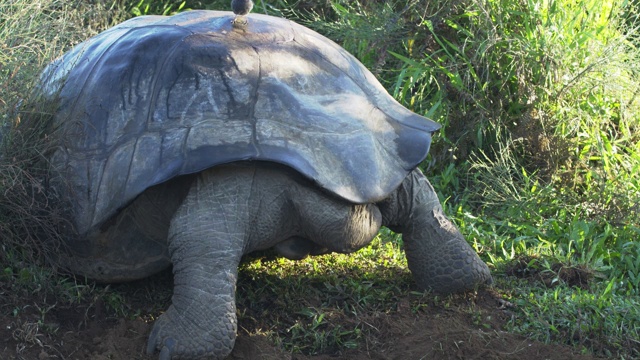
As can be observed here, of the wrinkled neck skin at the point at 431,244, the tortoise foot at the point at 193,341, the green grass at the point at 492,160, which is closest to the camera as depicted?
the tortoise foot at the point at 193,341

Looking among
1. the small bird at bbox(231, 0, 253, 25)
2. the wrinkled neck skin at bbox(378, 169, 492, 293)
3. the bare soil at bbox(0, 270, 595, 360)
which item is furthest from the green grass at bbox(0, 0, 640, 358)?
the small bird at bbox(231, 0, 253, 25)

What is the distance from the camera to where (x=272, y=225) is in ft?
11.8

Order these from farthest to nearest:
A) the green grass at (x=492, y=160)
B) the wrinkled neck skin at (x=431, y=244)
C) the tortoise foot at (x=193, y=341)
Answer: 1. the wrinkled neck skin at (x=431, y=244)
2. the green grass at (x=492, y=160)
3. the tortoise foot at (x=193, y=341)

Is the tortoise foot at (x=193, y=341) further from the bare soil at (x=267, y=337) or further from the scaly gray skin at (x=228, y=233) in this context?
the bare soil at (x=267, y=337)

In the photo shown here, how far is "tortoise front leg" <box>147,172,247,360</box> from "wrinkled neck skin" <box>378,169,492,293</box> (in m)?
0.79

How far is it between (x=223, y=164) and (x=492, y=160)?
92.6 inches

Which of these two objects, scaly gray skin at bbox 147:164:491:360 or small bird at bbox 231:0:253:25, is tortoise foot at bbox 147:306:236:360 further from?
small bird at bbox 231:0:253:25

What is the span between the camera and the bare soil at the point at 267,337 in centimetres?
342

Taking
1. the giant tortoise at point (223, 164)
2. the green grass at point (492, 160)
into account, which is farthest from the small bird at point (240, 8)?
the green grass at point (492, 160)

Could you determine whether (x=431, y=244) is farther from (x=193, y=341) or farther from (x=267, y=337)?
(x=193, y=341)

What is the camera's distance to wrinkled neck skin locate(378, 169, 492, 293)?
3.96 m

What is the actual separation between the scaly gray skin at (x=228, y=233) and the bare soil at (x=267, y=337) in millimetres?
176

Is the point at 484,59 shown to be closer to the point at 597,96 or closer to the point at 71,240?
the point at 597,96

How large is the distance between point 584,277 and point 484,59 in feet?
5.43
